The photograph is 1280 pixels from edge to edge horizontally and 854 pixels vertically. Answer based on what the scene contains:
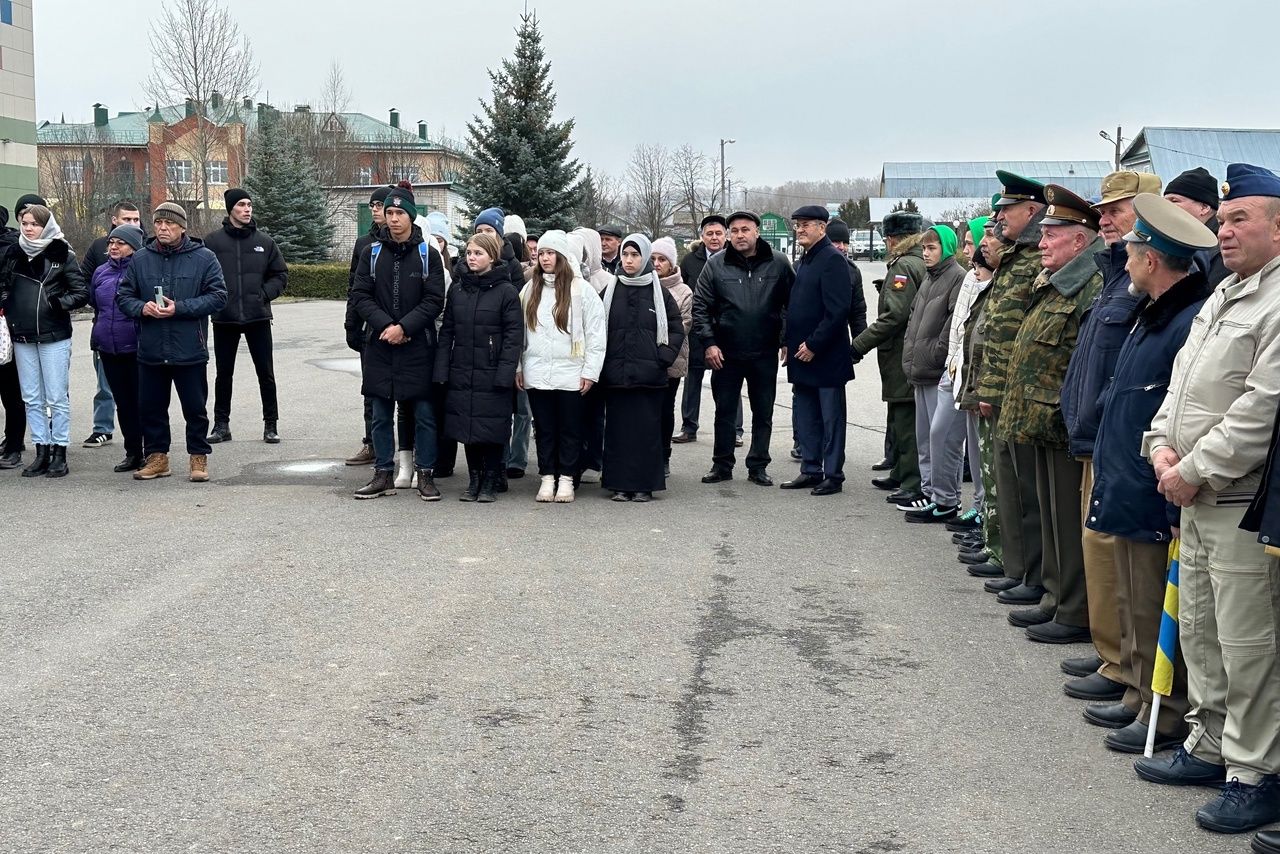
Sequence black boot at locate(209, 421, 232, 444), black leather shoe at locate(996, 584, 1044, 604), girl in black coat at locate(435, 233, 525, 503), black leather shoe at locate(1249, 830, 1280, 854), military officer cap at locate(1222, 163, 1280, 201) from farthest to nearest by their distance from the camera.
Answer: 1. black boot at locate(209, 421, 232, 444)
2. girl in black coat at locate(435, 233, 525, 503)
3. black leather shoe at locate(996, 584, 1044, 604)
4. military officer cap at locate(1222, 163, 1280, 201)
5. black leather shoe at locate(1249, 830, 1280, 854)

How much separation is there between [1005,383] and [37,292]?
775 centimetres

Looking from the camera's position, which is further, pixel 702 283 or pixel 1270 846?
pixel 702 283

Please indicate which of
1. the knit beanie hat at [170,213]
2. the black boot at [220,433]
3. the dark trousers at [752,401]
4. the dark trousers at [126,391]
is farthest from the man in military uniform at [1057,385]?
the black boot at [220,433]

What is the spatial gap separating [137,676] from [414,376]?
4.58 meters

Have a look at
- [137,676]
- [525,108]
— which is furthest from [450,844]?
[525,108]

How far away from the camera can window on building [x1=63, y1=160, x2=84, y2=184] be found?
54991 millimetres

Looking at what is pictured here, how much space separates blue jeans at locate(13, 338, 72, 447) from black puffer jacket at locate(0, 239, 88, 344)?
11cm

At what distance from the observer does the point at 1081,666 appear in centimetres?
632

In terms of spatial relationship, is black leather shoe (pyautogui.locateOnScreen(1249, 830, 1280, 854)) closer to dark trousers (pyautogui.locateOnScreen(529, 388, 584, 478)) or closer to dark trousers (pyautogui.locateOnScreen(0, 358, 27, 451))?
dark trousers (pyautogui.locateOnScreen(529, 388, 584, 478))

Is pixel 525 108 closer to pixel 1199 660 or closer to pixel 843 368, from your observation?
pixel 843 368

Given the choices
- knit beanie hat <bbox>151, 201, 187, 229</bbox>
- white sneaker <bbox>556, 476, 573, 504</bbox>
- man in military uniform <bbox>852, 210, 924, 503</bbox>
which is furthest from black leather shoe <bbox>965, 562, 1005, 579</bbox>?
knit beanie hat <bbox>151, 201, 187, 229</bbox>


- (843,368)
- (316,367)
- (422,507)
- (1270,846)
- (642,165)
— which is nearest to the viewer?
(1270,846)

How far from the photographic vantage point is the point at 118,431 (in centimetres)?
1352

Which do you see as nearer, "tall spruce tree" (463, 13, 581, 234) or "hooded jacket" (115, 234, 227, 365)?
"hooded jacket" (115, 234, 227, 365)
